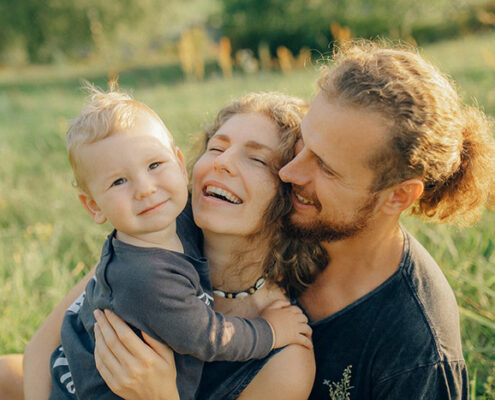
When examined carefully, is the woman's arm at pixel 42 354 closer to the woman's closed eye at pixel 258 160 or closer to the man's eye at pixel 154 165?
the man's eye at pixel 154 165

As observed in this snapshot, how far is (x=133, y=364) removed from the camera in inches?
75.7

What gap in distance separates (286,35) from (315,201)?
19121 mm

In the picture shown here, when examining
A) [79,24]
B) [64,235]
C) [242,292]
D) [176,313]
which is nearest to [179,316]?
[176,313]

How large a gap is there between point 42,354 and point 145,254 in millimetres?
903

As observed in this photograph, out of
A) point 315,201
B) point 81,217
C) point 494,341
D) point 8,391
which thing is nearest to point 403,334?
point 315,201

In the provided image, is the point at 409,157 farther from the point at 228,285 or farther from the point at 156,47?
the point at 156,47

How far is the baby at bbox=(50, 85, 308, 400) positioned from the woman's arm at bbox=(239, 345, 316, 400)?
7cm

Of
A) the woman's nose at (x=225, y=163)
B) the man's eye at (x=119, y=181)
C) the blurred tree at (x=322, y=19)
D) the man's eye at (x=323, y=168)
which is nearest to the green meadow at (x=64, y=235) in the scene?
the man's eye at (x=323, y=168)

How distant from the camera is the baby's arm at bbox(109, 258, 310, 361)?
180cm

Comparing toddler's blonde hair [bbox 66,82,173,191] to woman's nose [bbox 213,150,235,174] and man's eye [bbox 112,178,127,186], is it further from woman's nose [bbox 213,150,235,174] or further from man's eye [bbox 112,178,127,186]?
woman's nose [bbox 213,150,235,174]

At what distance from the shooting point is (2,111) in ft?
33.7

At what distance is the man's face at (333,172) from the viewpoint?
2080mm

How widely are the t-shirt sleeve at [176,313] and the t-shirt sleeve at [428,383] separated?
2.08 ft

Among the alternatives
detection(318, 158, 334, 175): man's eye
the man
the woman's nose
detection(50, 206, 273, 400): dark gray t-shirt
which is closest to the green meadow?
the man
